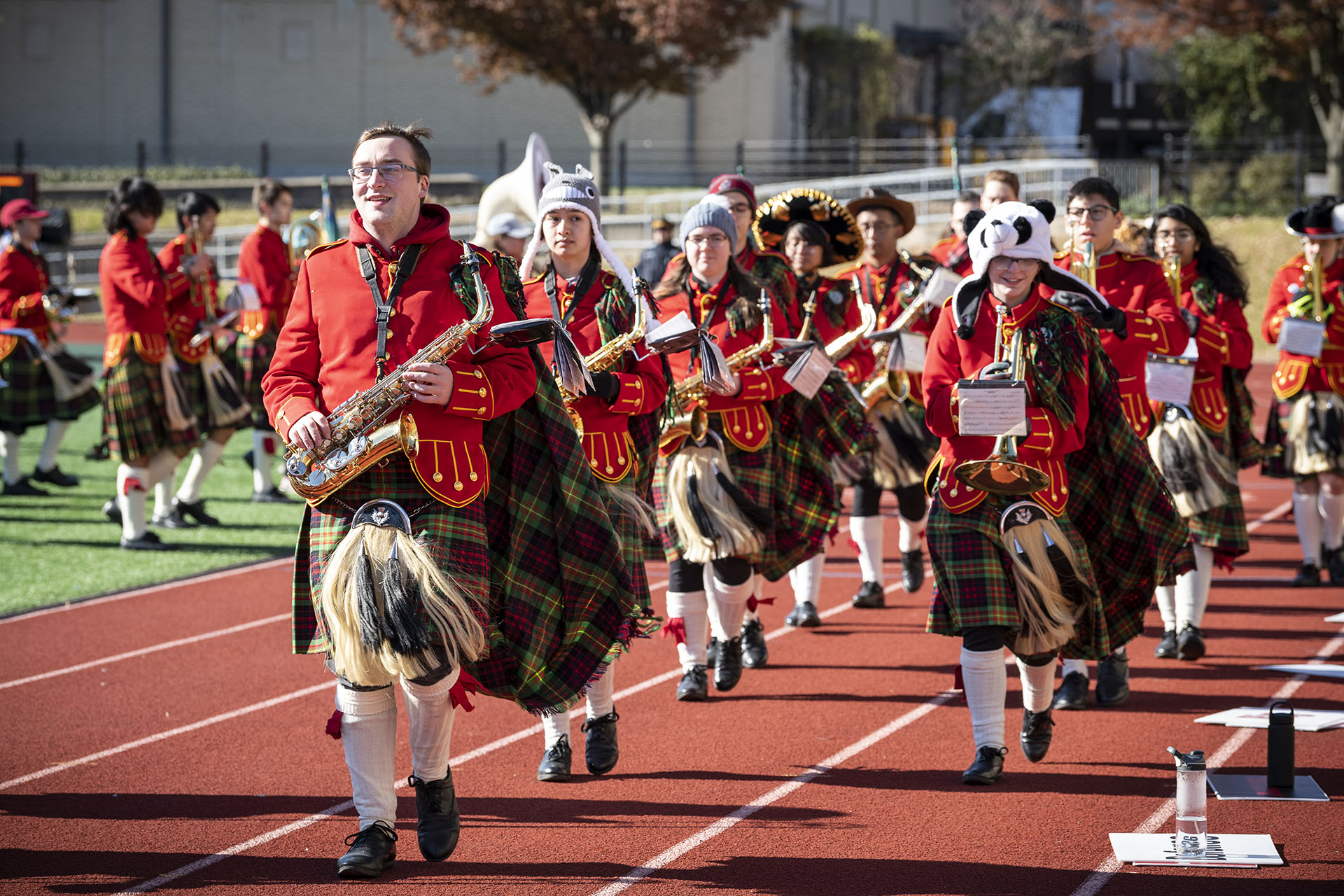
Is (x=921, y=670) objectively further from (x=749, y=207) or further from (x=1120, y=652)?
(x=749, y=207)

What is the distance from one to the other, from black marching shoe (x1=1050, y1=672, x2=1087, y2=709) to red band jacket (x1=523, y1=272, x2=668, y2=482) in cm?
219

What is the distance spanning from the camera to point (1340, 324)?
867 centimetres

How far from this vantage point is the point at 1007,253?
523cm

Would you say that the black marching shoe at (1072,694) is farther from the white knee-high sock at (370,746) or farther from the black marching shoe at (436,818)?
the white knee-high sock at (370,746)

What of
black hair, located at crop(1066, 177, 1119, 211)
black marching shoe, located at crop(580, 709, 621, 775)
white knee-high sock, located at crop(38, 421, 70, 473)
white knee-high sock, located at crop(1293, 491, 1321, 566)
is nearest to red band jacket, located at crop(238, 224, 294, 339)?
white knee-high sock, located at crop(38, 421, 70, 473)

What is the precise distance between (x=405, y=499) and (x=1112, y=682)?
3570 millimetres

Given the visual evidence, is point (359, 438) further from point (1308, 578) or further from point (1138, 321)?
point (1308, 578)

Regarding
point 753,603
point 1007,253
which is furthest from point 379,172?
point 753,603

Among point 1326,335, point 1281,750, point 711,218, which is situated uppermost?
point 711,218

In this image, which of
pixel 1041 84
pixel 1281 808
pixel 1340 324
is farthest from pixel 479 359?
pixel 1041 84

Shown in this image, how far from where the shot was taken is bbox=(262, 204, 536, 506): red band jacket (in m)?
4.30

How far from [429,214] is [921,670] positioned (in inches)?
→ 149

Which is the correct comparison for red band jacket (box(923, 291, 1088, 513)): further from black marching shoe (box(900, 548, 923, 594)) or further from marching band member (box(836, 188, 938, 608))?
black marching shoe (box(900, 548, 923, 594))

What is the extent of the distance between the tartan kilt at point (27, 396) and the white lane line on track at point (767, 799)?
7.65 m
